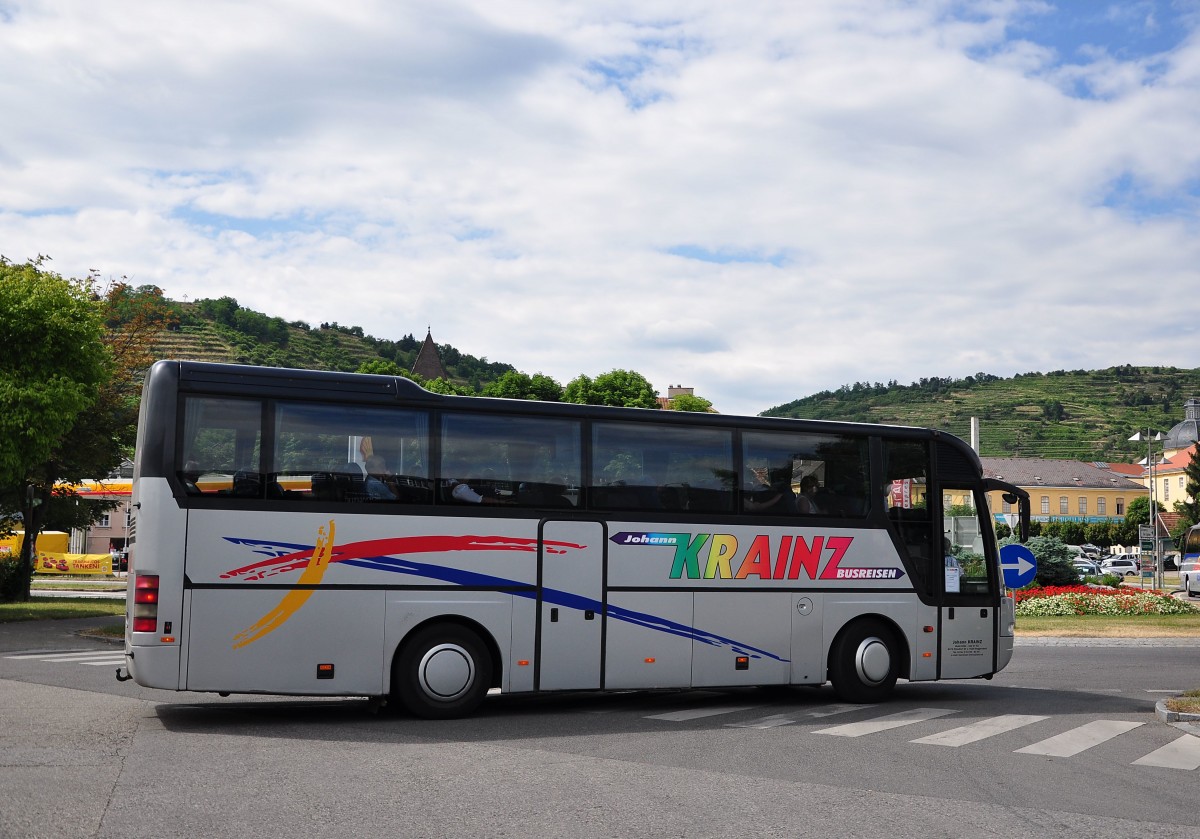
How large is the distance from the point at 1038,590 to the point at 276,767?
93.7ft

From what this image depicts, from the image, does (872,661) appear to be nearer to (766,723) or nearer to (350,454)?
(766,723)

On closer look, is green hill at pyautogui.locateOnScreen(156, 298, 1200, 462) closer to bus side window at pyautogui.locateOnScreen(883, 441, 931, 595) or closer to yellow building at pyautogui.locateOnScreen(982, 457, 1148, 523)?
yellow building at pyautogui.locateOnScreen(982, 457, 1148, 523)

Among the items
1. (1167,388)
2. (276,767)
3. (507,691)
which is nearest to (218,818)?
(276,767)

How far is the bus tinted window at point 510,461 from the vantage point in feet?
40.4

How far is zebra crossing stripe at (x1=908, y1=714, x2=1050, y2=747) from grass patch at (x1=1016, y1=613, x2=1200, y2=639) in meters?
14.3

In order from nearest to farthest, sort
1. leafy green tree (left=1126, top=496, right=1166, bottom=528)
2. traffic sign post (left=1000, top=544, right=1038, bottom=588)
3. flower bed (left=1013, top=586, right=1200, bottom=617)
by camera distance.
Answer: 1. traffic sign post (left=1000, top=544, right=1038, bottom=588)
2. flower bed (left=1013, top=586, right=1200, bottom=617)
3. leafy green tree (left=1126, top=496, right=1166, bottom=528)

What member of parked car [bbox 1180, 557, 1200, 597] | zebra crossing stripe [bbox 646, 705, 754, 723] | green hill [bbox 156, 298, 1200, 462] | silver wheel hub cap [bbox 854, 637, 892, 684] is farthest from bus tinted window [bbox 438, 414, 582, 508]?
green hill [bbox 156, 298, 1200, 462]

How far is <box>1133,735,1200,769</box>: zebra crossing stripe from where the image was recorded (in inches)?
403

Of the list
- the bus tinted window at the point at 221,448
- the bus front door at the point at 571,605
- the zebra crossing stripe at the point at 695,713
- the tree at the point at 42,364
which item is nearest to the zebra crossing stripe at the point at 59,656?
the tree at the point at 42,364

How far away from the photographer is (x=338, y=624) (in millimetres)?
11797

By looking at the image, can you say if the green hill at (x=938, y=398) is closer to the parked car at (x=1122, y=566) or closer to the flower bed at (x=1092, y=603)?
the parked car at (x=1122, y=566)

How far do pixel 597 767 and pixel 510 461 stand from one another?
401 cm

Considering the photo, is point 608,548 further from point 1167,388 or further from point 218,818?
point 1167,388

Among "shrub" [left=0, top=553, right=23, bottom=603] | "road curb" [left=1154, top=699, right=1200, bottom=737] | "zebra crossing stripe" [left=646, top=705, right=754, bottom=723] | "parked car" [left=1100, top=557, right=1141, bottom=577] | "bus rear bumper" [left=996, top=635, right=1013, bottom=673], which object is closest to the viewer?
"road curb" [left=1154, top=699, right=1200, bottom=737]
